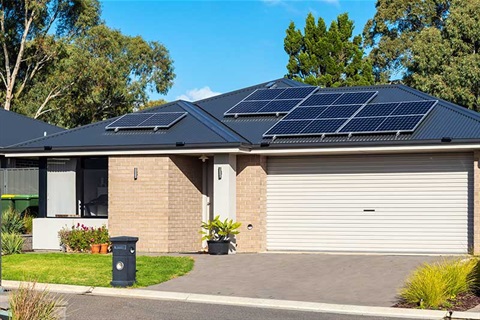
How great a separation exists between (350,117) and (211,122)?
4.16m

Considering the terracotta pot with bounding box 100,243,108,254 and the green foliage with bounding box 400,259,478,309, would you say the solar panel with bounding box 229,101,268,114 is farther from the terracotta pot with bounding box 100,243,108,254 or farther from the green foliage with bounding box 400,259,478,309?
the green foliage with bounding box 400,259,478,309

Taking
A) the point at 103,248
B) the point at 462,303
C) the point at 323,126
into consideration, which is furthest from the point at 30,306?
the point at 323,126

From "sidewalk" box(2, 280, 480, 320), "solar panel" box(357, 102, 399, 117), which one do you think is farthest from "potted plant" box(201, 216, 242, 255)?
"sidewalk" box(2, 280, 480, 320)

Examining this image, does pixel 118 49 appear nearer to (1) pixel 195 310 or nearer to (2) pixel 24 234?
(2) pixel 24 234

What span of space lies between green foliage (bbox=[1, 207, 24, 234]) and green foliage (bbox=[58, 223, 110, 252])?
2.08m

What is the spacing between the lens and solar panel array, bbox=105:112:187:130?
23.3 meters

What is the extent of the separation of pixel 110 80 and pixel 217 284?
34797mm

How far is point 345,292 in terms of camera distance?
15.2 metres

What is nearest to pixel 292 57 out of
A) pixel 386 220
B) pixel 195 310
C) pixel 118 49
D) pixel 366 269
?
pixel 118 49

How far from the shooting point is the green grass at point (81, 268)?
16406 mm

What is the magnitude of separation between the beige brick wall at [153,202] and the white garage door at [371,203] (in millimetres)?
2509

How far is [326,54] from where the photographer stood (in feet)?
170

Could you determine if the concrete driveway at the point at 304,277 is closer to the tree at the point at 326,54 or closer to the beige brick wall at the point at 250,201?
the beige brick wall at the point at 250,201

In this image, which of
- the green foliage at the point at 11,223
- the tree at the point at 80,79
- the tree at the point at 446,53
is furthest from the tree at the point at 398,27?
the green foliage at the point at 11,223
